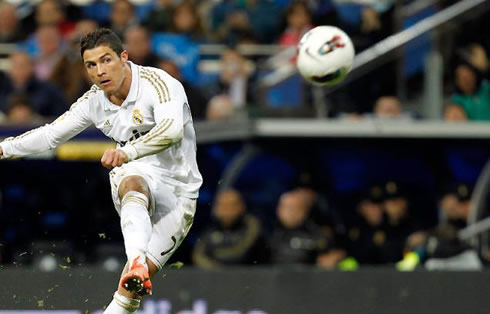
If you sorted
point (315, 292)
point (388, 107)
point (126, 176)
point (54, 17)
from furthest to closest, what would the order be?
1. point (54, 17)
2. point (388, 107)
3. point (315, 292)
4. point (126, 176)

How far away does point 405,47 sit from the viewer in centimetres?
1288

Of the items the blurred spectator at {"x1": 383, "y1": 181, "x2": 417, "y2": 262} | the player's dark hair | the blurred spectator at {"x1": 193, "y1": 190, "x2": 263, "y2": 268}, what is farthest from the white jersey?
the blurred spectator at {"x1": 383, "y1": 181, "x2": 417, "y2": 262}

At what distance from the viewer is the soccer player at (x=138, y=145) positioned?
780cm

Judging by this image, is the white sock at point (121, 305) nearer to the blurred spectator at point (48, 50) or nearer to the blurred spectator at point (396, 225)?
the blurred spectator at point (396, 225)

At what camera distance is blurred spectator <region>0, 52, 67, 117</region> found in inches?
527

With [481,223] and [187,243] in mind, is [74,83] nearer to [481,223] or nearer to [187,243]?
[187,243]

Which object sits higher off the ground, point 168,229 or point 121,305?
point 168,229

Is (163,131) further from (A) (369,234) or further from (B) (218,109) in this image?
(A) (369,234)

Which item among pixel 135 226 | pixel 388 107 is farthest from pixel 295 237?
pixel 135 226

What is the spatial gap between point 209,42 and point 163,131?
7.32 m

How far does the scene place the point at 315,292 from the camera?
11.1m

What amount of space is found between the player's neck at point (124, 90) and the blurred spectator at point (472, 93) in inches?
219

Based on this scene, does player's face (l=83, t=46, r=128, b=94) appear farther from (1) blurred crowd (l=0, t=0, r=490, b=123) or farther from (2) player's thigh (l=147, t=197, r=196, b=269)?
(1) blurred crowd (l=0, t=0, r=490, b=123)

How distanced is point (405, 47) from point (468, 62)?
0.69 meters
